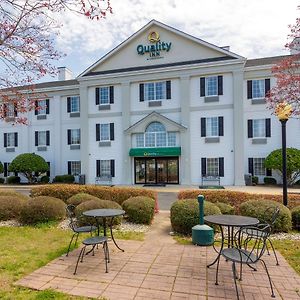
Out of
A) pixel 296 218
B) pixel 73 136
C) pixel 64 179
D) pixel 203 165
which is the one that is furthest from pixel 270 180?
pixel 73 136

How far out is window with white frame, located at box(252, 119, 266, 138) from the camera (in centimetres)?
2356

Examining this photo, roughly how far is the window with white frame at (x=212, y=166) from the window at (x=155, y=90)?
7.09 m

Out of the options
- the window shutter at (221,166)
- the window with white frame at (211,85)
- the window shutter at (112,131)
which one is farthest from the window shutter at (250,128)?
the window shutter at (112,131)

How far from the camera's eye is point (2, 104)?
25.0 feet

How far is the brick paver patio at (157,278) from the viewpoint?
4.23 m

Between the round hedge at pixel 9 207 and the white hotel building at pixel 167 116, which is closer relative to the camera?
the round hedge at pixel 9 207

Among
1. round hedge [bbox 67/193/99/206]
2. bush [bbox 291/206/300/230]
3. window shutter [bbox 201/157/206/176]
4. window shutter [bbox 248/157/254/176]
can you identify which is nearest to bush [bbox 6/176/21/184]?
window shutter [bbox 201/157/206/176]

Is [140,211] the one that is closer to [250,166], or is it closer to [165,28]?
[250,166]

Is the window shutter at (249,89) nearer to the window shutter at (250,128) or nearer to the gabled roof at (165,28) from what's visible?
the window shutter at (250,128)

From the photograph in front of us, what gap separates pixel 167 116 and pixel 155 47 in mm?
6744

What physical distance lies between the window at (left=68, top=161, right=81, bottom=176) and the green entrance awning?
6723 mm

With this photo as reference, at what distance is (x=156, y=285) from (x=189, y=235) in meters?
3.39

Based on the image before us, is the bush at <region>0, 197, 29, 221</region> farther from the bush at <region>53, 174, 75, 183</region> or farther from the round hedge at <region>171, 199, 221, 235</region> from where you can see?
the bush at <region>53, 174, 75, 183</region>

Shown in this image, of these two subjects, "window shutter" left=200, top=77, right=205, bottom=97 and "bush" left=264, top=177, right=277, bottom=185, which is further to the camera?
"window shutter" left=200, top=77, right=205, bottom=97
